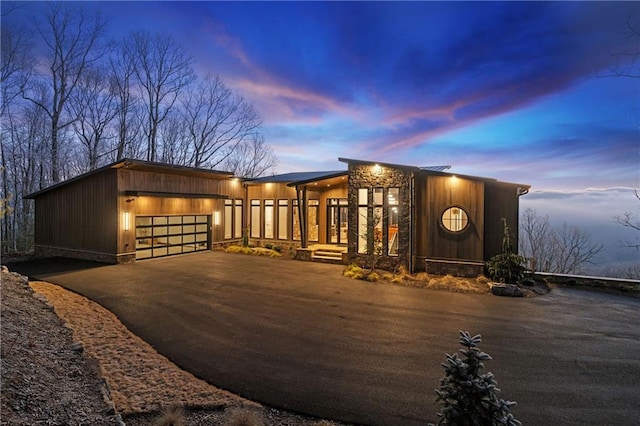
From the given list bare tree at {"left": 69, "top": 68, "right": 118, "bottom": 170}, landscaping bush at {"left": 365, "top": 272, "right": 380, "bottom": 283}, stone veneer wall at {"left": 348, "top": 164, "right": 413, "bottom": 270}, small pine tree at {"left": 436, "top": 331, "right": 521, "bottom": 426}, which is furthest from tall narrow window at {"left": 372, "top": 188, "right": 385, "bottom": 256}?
bare tree at {"left": 69, "top": 68, "right": 118, "bottom": 170}

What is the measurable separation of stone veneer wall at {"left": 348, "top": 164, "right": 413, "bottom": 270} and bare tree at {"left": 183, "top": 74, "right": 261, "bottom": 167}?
687 inches

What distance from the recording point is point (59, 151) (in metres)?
18.7

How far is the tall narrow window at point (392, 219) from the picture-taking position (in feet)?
38.1

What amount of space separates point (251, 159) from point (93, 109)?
42.9 ft

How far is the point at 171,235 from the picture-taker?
14359mm

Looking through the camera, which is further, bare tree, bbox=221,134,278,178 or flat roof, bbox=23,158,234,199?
bare tree, bbox=221,134,278,178

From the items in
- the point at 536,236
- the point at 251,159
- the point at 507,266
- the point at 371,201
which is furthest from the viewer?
the point at 251,159

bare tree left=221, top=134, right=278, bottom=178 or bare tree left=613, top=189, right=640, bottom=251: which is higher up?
bare tree left=221, top=134, right=278, bottom=178

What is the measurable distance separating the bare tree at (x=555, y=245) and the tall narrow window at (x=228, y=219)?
15993 mm

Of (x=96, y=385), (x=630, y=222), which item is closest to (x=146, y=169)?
(x=96, y=385)

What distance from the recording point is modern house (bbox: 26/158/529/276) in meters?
10.6

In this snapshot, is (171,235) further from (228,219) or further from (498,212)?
(498,212)

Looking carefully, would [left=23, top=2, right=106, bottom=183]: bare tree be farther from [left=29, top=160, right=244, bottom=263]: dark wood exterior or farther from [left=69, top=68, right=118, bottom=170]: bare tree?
[left=29, top=160, right=244, bottom=263]: dark wood exterior

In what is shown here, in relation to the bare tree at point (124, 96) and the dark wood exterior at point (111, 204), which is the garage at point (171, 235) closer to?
the dark wood exterior at point (111, 204)
